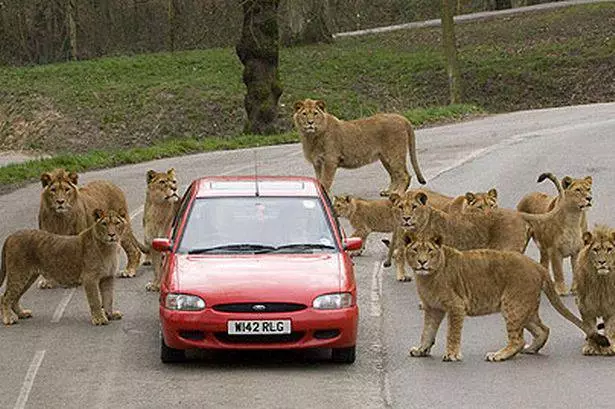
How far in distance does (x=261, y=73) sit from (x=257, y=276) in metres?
24.8

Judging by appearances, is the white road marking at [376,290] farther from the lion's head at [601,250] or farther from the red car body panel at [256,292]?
the lion's head at [601,250]

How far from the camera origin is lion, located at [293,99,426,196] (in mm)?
21359

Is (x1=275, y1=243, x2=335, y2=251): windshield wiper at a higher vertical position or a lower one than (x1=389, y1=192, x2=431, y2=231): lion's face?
higher

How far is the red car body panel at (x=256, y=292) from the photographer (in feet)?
39.8

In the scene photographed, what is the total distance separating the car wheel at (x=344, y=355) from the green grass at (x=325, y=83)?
917 inches

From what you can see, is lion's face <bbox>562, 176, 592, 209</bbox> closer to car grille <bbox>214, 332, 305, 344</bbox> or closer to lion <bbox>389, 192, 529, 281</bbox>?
lion <bbox>389, 192, 529, 281</bbox>

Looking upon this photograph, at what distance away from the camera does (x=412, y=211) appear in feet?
51.0

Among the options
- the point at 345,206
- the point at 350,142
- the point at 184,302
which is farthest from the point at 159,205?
the point at 350,142

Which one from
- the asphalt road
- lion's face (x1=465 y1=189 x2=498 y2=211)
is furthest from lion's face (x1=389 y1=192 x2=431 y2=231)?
the asphalt road

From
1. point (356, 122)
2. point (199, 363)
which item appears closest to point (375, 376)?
point (199, 363)

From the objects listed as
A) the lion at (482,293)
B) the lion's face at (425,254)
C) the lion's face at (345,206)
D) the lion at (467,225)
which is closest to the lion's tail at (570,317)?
the lion at (482,293)

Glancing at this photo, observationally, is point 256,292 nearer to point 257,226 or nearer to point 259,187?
point 257,226

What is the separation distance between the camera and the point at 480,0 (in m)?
70.0

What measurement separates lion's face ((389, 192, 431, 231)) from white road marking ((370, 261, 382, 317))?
2.67 feet
